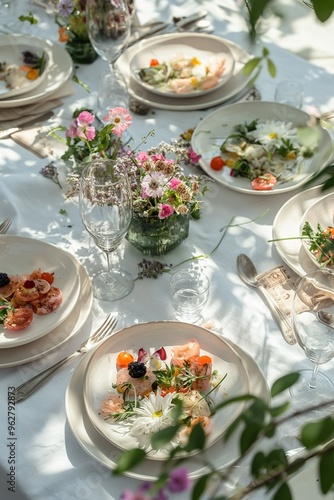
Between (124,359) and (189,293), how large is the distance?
11.1 inches

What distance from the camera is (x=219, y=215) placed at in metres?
1.83

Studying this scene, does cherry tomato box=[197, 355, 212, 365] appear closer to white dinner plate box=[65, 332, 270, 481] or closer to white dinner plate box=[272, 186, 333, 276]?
Result: white dinner plate box=[65, 332, 270, 481]

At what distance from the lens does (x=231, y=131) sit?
207 cm

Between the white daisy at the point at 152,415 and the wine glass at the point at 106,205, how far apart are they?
0.39 metres

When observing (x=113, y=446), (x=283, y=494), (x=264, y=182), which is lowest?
(x=113, y=446)

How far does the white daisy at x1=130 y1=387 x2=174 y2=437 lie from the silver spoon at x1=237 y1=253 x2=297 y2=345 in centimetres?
36

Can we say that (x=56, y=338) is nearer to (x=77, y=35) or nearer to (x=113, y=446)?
(x=113, y=446)

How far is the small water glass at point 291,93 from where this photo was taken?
2189 mm

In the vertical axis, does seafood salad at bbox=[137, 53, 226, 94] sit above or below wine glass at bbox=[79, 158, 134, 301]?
below

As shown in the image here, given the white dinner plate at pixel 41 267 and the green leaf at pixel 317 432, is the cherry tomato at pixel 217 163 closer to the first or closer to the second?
the white dinner plate at pixel 41 267

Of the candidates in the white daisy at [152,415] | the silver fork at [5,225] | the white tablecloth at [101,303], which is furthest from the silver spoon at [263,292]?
the silver fork at [5,225]

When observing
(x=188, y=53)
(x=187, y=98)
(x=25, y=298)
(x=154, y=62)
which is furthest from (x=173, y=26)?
(x=25, y=298)

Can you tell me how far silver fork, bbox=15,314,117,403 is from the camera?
1.39 m

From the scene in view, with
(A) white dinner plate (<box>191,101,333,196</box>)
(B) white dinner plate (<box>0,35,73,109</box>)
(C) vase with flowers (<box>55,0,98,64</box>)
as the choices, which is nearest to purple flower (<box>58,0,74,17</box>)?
(C) vase with flowers (<box>55,0,98,64</box>)
